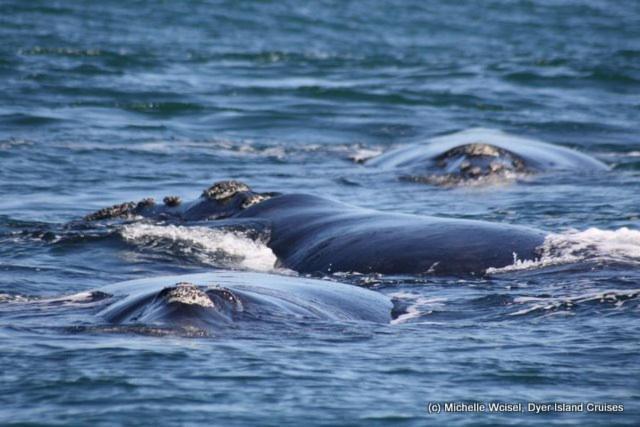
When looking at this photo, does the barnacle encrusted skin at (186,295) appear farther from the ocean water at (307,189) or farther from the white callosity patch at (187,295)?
the ocean water at (307,189)

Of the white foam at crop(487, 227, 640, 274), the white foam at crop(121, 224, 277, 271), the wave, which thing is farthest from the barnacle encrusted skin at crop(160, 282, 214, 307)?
the white foam at crop(121, 224, 277, 271)

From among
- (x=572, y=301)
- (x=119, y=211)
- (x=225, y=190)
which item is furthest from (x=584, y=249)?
(x=119, y=211)

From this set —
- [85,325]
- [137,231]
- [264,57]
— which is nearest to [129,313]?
[85,325]

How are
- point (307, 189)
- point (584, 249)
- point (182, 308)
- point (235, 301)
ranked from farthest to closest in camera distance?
1. point (307, 189)
2. point (584, 249)
3. point (235, 301)
4. point (182, 308)

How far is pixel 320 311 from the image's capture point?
1099cm

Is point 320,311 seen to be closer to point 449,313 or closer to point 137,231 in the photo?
point 449,313

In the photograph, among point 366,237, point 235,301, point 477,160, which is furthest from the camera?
point 477,160

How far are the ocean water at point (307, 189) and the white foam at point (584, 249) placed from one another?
0.08 feet

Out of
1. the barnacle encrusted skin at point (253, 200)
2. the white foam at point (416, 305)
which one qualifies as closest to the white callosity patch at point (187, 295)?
the white foam at point (416, 305)

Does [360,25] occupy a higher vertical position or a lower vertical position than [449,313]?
higher

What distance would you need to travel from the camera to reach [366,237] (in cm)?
1382

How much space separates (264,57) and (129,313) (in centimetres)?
2681

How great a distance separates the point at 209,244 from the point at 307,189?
5237 millimetres

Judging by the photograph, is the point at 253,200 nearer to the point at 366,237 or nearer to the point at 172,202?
the point at 172,202
